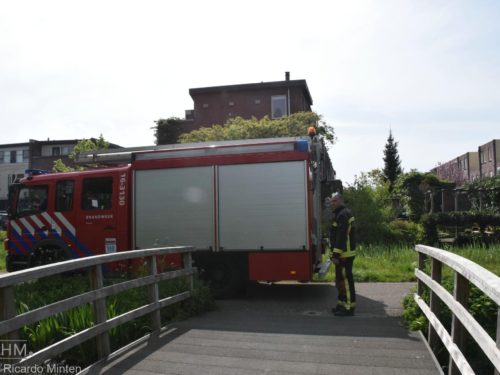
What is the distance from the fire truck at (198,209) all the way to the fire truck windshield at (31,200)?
22mm

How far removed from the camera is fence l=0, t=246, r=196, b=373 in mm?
3564

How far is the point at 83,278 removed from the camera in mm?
8539

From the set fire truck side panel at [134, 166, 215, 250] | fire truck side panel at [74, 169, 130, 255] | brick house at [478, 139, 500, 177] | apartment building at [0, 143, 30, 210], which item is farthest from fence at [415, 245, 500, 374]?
apartment building at [0, 143, 30, 210]

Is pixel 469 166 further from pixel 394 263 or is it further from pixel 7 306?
pixel 7 306

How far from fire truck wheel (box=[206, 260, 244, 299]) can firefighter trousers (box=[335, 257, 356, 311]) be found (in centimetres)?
208

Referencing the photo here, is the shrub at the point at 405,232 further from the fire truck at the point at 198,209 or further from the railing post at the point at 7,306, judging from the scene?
the railing post at the point at 7,306

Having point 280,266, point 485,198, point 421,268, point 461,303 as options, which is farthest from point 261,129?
point 461,303

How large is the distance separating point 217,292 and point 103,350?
158 inches

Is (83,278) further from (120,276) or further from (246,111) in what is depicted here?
(246,111)

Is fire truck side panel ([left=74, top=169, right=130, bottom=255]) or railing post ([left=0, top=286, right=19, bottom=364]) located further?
fire truck side panel ([left=74, top=169, right=130, bottom=255])

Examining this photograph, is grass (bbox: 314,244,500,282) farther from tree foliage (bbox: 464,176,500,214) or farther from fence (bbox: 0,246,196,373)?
fence (bbox: 0,246,196,373)

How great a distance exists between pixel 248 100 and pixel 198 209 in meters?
26.8

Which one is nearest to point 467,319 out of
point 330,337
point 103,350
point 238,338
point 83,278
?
point 330,337

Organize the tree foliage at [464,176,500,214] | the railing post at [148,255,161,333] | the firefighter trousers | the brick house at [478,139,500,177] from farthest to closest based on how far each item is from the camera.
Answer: the brick house at [478,139,500,177]
the tree foliage at [464,176,500,214]
the firefighter trousers
the railing post at [148,255,161,333]
